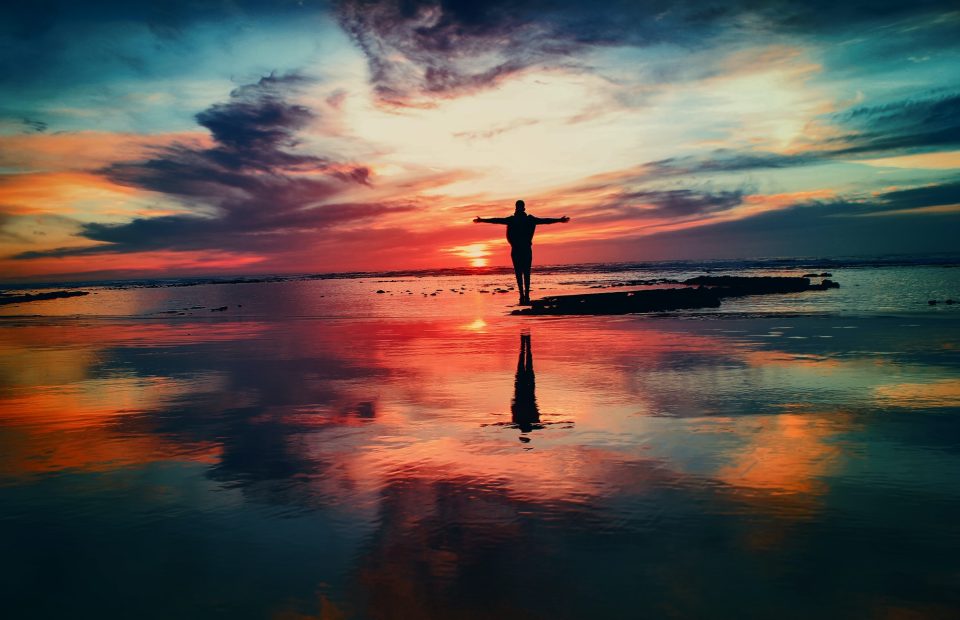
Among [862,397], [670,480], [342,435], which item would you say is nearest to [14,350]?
[342,435]

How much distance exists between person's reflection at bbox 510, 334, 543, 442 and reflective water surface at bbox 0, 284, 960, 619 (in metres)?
0.09

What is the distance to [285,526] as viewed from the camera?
524cm

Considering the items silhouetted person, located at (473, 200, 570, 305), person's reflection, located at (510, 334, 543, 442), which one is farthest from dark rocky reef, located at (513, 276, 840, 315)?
person's reflection, located at (510, 334, 543, 442)

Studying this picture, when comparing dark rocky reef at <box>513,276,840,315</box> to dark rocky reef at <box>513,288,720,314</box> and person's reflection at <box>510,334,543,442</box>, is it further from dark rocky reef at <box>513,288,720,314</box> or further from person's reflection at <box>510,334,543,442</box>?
person's reflection at <box>510,334,543,442</box>

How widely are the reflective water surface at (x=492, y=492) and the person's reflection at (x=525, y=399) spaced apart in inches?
3.7

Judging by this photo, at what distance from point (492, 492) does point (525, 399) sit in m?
4.18

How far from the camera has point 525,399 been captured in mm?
10023

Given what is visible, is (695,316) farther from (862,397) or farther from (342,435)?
(342,435)

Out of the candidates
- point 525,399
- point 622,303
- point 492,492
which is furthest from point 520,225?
point 492,492

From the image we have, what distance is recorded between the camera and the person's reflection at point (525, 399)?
8.45 m

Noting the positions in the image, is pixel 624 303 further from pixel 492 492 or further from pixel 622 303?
pixel 492 492

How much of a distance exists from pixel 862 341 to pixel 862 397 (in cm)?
740

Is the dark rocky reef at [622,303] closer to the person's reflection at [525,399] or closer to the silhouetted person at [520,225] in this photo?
the silhouetted person at [520,225]

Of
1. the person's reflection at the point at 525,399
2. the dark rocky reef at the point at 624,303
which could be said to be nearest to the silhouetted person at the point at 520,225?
the dark rocky reef at the point at 624,303
